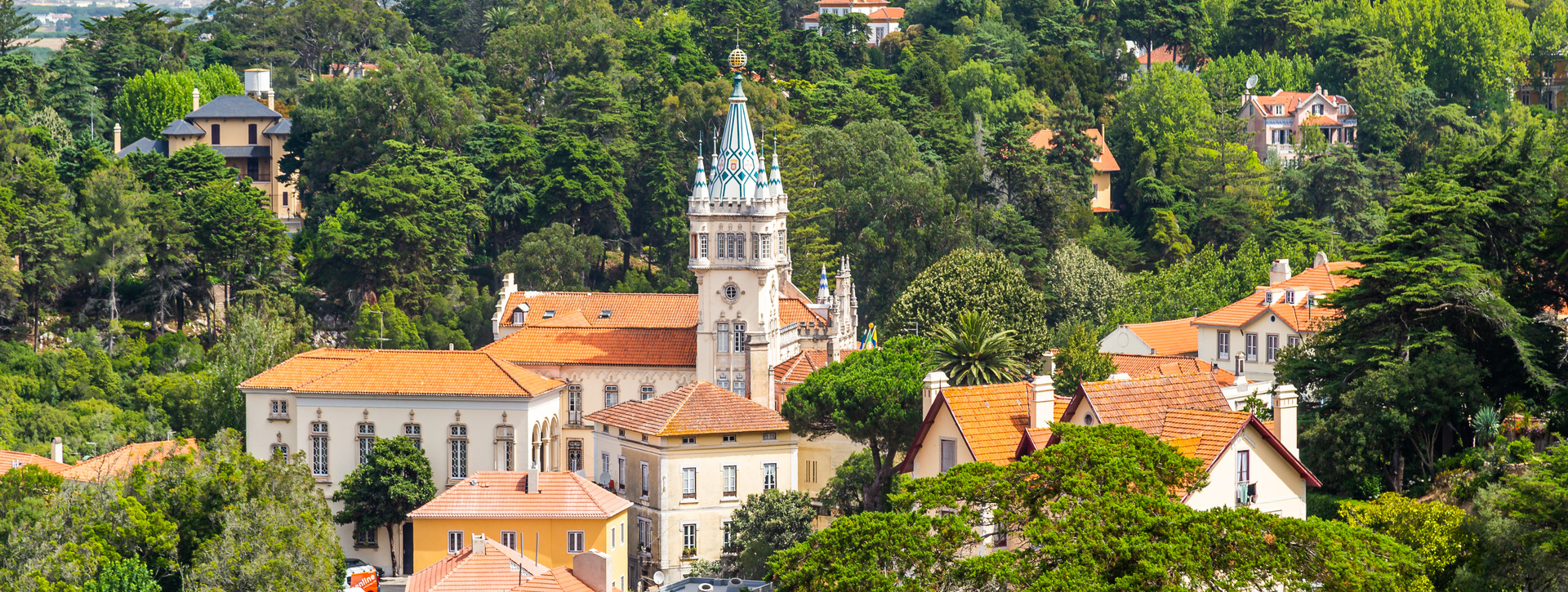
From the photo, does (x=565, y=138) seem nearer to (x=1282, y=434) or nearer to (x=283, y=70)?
(x=283, y=70)

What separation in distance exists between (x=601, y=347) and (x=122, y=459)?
18489 millimetres

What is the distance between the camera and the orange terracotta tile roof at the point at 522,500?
7506cm

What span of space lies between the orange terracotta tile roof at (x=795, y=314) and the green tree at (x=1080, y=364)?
33.6 feet

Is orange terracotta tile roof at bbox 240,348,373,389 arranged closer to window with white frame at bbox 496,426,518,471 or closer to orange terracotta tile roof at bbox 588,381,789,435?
window with white frame at bbox 496,426,518,471

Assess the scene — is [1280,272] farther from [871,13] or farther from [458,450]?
[871,13]

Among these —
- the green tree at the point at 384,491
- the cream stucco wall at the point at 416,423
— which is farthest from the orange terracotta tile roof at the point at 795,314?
the green tree at the point at 384,491

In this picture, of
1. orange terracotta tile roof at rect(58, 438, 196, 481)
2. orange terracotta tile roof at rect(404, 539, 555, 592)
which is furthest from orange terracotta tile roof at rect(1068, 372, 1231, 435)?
orange terracotta tile roof at rect(58, 438, 196, 481)

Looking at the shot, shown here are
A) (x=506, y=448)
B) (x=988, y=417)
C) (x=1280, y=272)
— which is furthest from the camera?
(x=1280, y=272)

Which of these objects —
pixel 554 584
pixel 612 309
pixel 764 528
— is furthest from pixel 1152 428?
pixel 612 309

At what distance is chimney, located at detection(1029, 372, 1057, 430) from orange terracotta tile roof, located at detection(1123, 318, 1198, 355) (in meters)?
39.0

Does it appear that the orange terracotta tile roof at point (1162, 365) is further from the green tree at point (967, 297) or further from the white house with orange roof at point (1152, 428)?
the white house with orange roof at point (1152, 428)

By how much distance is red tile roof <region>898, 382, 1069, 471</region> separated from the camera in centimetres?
5700

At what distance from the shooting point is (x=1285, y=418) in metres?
56.0

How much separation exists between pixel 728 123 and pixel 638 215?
35683 mm
